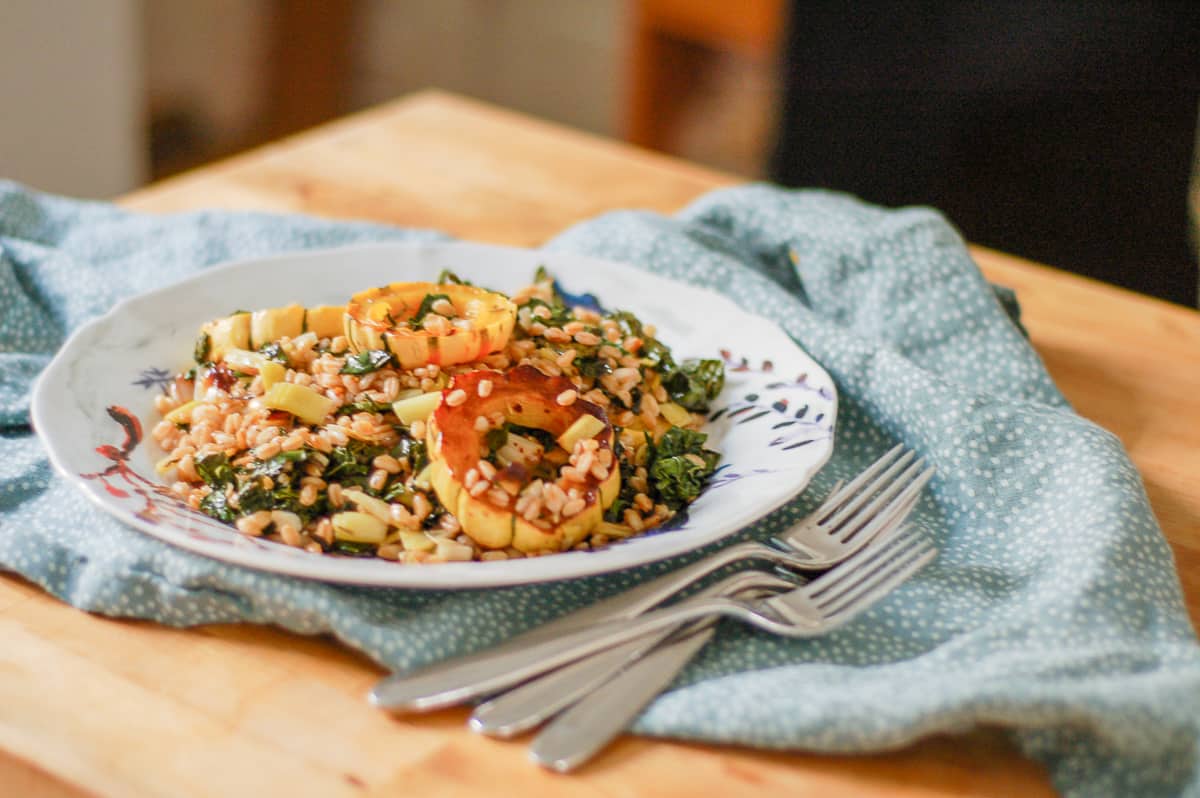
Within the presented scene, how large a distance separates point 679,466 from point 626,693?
0.32 metres

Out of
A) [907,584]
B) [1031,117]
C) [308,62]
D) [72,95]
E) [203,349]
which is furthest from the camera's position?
[308,62]

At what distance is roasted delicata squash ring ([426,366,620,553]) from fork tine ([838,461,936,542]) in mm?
247

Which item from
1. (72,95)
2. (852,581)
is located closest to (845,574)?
(852,581)

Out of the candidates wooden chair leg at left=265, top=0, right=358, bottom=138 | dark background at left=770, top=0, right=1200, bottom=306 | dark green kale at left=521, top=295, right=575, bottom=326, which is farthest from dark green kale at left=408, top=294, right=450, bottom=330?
wooden chair leg at left=265, top=0, right=358, bottom=138

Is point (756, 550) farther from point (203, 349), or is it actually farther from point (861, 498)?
point (203, 349)

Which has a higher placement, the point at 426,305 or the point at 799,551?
the point at 426,305

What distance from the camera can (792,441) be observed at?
52.9 inches

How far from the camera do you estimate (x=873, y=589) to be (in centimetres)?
→ 114

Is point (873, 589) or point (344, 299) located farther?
point (344, 299)

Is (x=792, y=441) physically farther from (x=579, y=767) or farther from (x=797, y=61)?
(x=797, y=61)

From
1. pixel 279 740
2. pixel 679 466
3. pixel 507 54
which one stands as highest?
pixel 679 466

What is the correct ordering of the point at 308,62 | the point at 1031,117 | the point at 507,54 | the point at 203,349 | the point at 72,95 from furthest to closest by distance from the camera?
the point at 507,54, the point at 308,62, the point at 72,95, the point at 1031,117, the point at 203,349

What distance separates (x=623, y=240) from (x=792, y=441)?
0.61m

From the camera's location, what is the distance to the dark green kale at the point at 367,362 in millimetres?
1313
